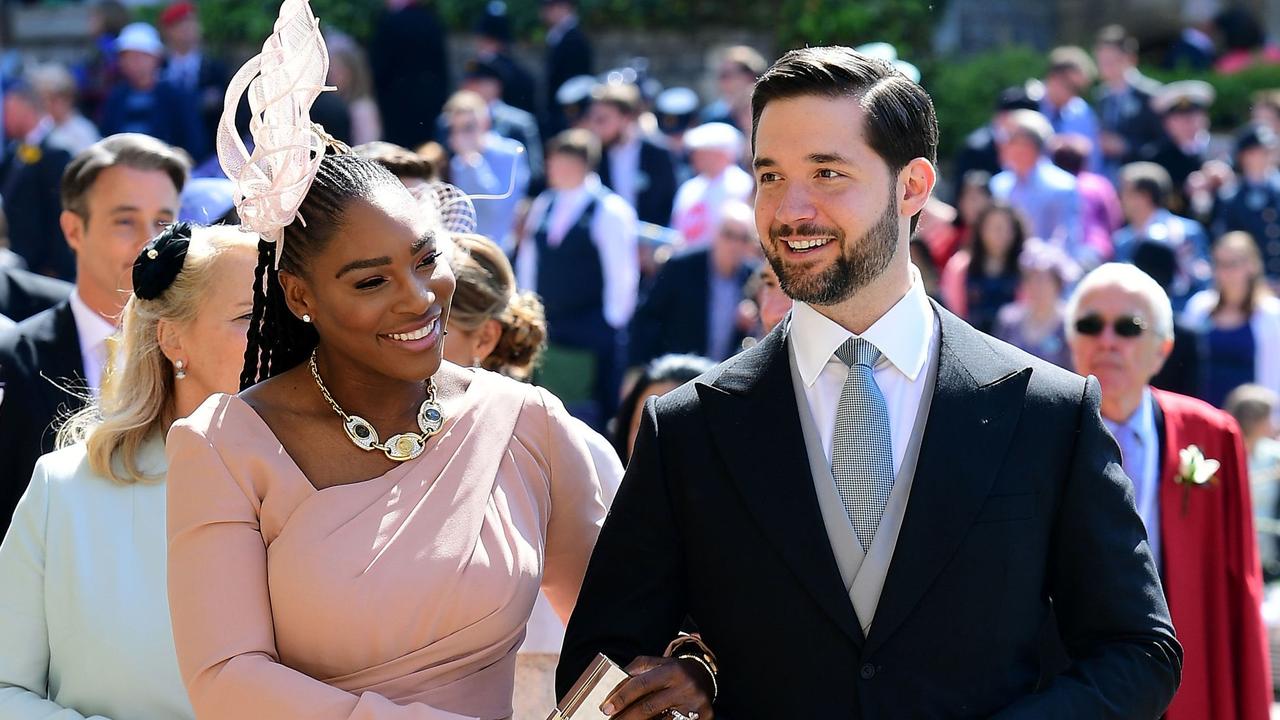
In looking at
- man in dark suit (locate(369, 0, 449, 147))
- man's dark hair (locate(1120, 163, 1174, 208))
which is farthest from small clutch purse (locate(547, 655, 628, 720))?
man in dark suit (locate(369, 0, 449, 147))

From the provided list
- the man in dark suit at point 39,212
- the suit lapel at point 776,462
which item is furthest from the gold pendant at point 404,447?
the man in dark suit at point 39,212

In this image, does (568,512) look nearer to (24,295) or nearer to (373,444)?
(373,444)

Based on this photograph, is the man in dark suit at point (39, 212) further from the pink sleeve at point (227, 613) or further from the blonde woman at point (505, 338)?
the pink sleeve at point (227, 613)

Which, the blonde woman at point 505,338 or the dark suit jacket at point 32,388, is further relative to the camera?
the dark suit jacket at point 32,388

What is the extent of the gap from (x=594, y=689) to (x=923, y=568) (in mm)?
573

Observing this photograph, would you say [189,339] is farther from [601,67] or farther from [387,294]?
[601,67]

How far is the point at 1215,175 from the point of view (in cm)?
1288

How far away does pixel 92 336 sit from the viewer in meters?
4.64

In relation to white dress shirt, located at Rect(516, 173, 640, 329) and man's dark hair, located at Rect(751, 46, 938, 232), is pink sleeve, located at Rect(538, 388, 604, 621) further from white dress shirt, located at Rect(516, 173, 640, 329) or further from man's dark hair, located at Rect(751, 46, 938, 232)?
white dress shirt, located at Rect(516, 173, 640, 329)

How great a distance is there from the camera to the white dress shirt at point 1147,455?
4.48m

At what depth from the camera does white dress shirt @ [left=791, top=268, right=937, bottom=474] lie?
2811 mm

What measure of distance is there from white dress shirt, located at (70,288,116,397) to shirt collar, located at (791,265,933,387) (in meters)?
2.50

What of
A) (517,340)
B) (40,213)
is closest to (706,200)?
(40,213)

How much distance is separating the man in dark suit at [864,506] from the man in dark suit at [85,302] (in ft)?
6.63
